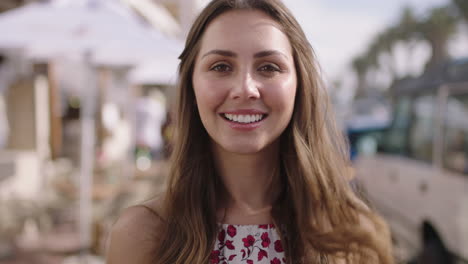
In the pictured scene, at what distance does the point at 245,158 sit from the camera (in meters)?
1.49

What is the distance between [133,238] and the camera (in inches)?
53.1

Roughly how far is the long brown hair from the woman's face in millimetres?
67

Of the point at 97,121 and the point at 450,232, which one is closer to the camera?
the point at 450,232

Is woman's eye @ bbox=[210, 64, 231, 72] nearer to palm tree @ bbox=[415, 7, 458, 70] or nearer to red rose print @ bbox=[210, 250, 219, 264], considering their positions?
red rose print @ bbox=[210, 250, 219, 264]

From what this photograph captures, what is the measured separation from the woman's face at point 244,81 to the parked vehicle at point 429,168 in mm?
2893

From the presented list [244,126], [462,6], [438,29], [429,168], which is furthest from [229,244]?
[438,29]

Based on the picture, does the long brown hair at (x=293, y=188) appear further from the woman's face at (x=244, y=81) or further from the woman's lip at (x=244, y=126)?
the woman's lip at (x=244, y=126)

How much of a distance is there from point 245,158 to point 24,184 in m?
5.89

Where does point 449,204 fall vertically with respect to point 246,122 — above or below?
below

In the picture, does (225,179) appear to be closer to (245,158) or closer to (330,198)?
(245,158)

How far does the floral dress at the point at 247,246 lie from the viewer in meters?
1.38

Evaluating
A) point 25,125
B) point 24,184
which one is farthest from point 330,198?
point 25,125

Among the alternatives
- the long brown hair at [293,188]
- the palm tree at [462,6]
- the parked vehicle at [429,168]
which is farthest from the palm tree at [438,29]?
the long brown hair at [293,188]

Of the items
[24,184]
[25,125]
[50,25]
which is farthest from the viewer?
[25,125]
